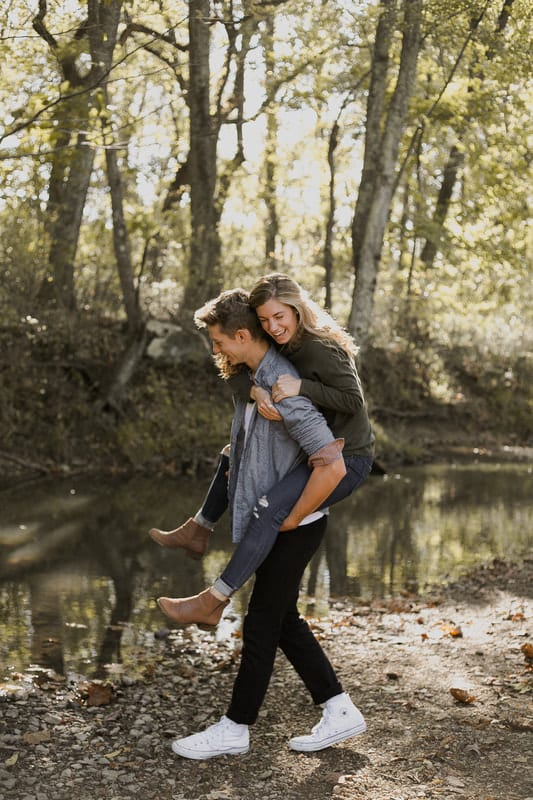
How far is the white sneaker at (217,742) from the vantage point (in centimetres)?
465

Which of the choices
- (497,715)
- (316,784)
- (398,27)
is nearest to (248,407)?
(316,784)

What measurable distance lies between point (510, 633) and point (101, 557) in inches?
193

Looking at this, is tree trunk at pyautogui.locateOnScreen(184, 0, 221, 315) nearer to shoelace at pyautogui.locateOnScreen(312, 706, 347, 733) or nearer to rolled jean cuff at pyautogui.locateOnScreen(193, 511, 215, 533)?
rolled jean cuff at pyautogui.locateOnScreen(193, 511, 215, 533)

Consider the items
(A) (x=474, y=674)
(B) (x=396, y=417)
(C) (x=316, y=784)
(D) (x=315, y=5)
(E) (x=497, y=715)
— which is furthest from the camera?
(B) (x=396, y=417)

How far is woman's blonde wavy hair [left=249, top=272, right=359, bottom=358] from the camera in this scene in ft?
14.8

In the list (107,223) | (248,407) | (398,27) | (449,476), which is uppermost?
(398,27)

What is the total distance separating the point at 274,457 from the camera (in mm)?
4578

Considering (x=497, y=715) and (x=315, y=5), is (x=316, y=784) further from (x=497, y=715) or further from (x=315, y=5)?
(x=315, y=5)

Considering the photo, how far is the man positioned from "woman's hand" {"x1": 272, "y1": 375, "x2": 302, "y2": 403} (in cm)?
4

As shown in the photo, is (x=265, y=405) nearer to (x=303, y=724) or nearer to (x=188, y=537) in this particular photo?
(x=188, y=537)

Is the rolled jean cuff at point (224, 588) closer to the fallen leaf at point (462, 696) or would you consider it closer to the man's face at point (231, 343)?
the man's face at point (231, 343)

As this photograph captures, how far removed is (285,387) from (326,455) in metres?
0.37

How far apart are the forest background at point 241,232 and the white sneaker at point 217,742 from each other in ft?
18.4

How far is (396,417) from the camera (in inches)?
888
